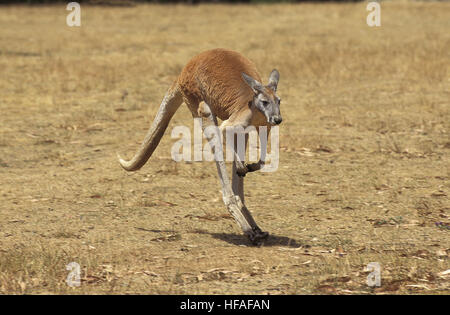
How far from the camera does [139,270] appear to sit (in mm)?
5293

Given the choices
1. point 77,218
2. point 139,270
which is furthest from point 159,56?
point 139,270

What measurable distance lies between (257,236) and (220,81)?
1240 mm

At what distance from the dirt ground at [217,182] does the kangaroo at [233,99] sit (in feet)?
1.22

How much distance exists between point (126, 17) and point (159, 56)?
798cm

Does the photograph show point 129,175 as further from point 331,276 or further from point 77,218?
point 331,276

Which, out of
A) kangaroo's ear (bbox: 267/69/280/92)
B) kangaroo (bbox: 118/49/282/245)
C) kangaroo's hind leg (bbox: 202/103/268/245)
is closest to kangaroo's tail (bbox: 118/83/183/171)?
kangaroo (bbox: 118/49/282/245)

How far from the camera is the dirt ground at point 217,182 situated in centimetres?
527

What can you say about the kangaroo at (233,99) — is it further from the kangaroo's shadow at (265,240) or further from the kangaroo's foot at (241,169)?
the kangaroo's shadow at (265,240)

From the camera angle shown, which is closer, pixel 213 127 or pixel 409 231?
pixel 213 127

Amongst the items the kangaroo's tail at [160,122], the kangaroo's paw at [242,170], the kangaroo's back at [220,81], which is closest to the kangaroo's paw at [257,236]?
the kangaroo's paw at [242,170]

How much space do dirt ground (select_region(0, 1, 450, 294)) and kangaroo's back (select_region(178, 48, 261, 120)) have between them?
3.66 feet
